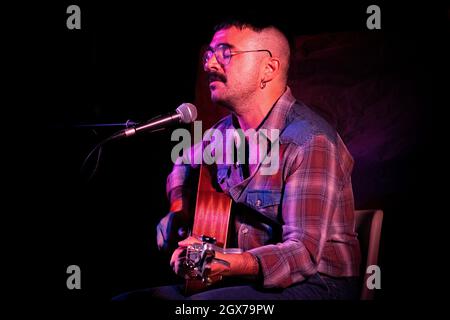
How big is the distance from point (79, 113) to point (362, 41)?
Result: 8.20ft

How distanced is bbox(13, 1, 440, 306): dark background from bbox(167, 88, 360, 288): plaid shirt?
817 millimetres

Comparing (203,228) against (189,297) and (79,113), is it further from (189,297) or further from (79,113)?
(79,113)

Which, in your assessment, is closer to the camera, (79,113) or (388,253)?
(388,253)

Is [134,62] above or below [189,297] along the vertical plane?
above

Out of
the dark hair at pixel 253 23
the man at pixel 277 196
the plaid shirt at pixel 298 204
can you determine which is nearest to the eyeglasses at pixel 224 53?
the man at pixel 277 196

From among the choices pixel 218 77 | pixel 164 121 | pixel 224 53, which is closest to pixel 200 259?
pixel 164 121

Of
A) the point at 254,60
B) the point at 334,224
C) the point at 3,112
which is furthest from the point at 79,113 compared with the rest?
the point at 334,224

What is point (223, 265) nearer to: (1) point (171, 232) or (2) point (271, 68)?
(1) point (171, 232)

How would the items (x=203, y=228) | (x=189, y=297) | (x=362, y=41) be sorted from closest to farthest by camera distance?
(x=189, y=297) < (x=203, y=228) < (x=362, y=41)

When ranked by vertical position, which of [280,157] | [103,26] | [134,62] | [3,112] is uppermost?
[103,26]

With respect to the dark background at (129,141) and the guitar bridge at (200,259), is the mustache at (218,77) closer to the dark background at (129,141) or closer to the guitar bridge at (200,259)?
the dark background at (129,141)

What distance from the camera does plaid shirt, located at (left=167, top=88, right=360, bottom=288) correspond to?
82.8 inches

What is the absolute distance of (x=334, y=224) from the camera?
93.8 inches

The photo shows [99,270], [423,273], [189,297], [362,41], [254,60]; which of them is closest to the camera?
[189,297]
